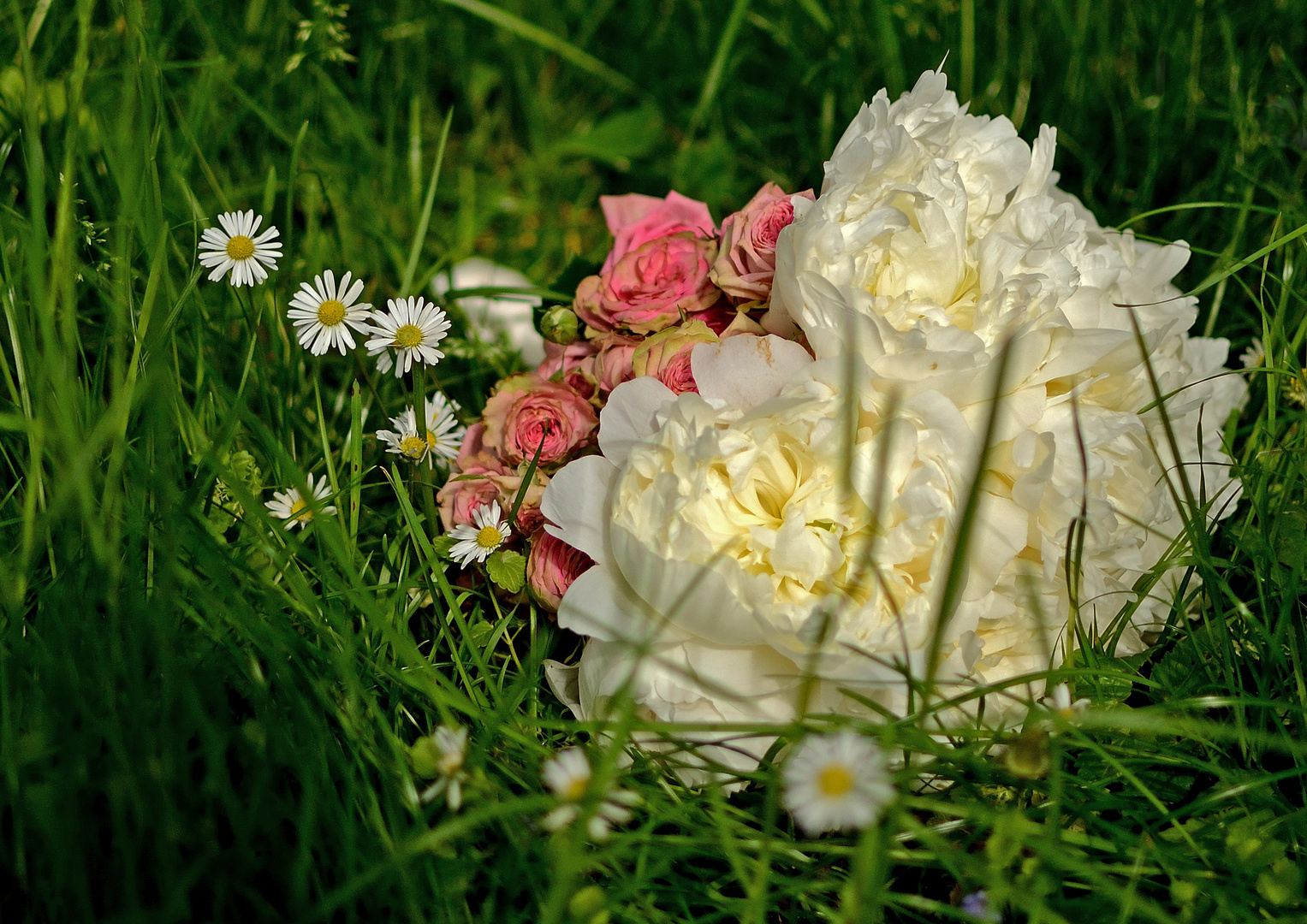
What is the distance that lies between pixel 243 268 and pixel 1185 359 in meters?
1.04

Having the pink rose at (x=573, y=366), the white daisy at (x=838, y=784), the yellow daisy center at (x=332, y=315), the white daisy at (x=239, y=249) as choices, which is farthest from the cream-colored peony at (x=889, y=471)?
the white daisy at (x=239, y=249)

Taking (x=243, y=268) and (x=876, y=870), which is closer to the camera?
(x=876, y=870)

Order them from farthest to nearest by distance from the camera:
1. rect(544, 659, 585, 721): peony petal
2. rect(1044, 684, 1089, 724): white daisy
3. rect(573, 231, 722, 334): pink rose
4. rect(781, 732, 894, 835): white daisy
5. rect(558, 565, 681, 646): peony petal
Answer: rect(573, 231, 722, 334): pink rose
rect(544, 659, 585, 721): peony petal
rect(558, 565, 681, 646): peony petal
rect(1044, 684, 1089, 724): white daisy
rect(781, 732, 894, 835): white daisy

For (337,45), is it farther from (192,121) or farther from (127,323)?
(127,323)

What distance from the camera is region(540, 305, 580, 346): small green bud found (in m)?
1.16

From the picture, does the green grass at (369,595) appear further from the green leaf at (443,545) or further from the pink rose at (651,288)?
the pink rose at (651,288)

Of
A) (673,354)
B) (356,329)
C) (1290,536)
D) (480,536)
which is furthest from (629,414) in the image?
(1290,536)

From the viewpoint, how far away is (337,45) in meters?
1.67

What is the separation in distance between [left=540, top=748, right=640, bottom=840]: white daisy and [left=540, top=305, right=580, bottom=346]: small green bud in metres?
0.55

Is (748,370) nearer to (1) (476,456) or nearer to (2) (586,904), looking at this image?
(1) (476,456)

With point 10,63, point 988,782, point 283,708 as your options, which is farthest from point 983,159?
point 10,63

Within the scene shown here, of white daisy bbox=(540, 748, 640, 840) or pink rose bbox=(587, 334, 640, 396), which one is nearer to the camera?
white daisy bbox=(540, 748, 640, 840)

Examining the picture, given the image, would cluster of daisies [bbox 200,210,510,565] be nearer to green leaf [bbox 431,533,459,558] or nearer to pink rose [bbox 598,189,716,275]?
green leaf [bbox 431,533,459,558]

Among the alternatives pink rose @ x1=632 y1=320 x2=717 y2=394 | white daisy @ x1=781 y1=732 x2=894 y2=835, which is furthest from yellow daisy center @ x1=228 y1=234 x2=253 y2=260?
white daisy @ x1=781 y1=732 x2=894 y2=835
